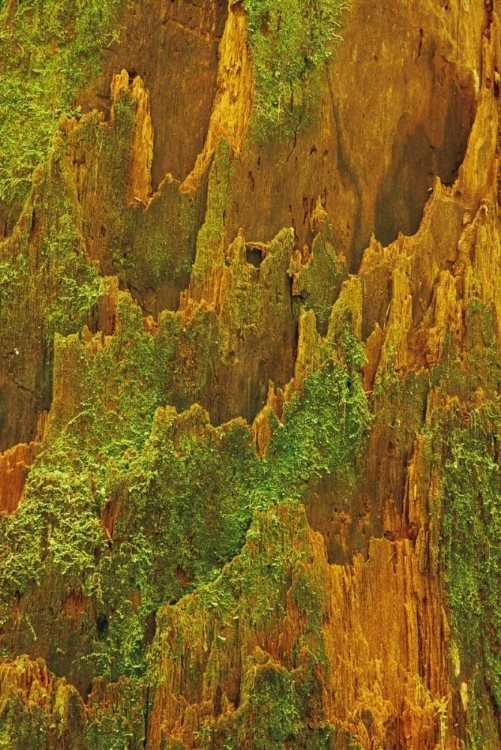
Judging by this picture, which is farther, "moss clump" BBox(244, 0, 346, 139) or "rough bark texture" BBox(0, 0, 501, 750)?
"moss clump" BBox(244, 0, 346, 139)

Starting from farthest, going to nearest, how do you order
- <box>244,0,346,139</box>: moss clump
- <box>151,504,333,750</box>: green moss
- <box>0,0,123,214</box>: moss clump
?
<box>244,0,346,139</box>: moss clump, <box>0,0,123,214</box>: moss clump, <box>151,504,333,750</box>: green moss

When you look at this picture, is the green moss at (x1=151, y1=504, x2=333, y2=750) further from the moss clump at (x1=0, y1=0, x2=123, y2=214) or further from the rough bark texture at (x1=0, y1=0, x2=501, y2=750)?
the moss clump at (x1=0, y1=0, x2=123, y2=214)

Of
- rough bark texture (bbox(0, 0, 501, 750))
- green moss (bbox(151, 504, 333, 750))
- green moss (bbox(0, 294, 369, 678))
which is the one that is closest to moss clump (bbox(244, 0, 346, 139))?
rough bark texture (bbox(0, 0, 501, 750))

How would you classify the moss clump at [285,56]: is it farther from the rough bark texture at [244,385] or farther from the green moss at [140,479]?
the green moss at [140,479]

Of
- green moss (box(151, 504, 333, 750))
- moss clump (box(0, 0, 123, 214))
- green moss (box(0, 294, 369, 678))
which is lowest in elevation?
green moss (box(151, 504, 333, 750))

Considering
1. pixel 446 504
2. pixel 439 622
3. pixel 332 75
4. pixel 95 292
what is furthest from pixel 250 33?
pixel 439 622

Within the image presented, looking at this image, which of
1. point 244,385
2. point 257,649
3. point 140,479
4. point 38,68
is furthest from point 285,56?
point 257,649

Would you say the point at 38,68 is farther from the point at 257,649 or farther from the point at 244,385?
the point at 257,649

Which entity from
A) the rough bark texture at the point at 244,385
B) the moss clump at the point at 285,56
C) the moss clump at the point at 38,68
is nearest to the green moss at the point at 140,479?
the rough bark texture at the point at 244,385
